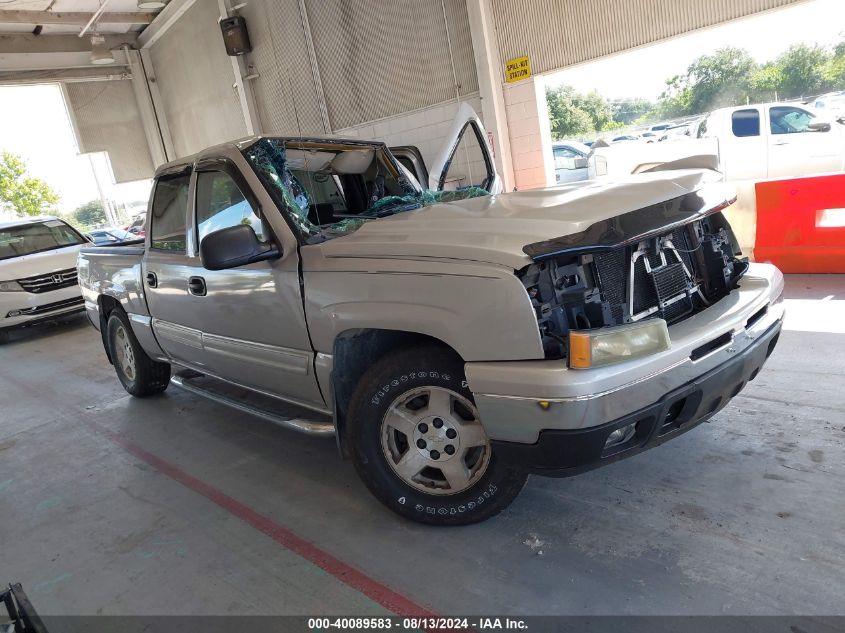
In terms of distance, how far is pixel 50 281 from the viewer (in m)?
9.08

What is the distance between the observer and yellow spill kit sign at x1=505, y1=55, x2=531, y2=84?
30.9 ft

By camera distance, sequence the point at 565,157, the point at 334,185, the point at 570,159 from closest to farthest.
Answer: the point at 334,185, the point at 570,159, the point at 565,157

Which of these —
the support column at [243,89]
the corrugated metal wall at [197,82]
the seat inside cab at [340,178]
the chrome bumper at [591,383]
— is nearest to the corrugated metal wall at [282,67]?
the support column at [243,89]

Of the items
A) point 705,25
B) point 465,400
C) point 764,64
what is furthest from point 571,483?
point 764,64

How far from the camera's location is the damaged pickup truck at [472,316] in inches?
85.9

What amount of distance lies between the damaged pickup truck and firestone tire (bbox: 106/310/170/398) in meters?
1.59

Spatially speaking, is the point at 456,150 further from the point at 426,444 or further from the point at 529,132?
the point at 529,132

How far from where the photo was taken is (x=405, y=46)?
1087 cm

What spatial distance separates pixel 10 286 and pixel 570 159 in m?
10.6

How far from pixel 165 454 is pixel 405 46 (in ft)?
29.4

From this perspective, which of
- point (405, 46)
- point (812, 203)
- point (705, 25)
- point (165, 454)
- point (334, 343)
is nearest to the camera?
point (334, 343)

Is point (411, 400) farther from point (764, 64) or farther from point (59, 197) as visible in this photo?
point (59, 197)

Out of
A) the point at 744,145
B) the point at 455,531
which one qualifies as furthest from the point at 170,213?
the point at 744,145

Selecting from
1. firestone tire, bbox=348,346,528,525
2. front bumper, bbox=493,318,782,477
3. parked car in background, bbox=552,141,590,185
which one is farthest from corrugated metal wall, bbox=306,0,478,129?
front bumper, bbox=493,318,782,477
